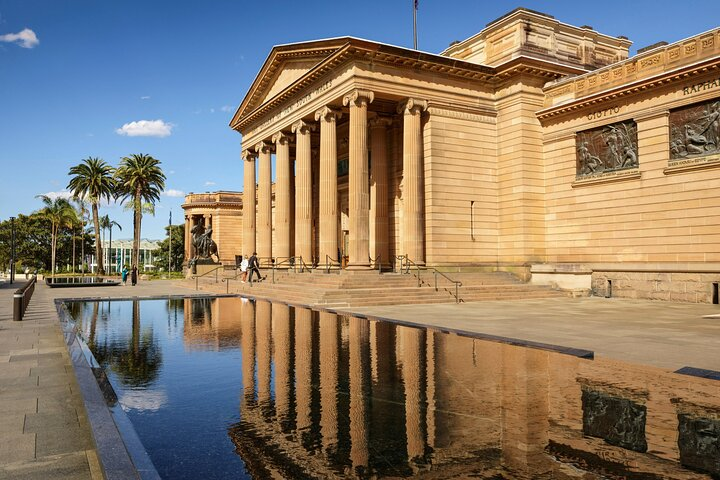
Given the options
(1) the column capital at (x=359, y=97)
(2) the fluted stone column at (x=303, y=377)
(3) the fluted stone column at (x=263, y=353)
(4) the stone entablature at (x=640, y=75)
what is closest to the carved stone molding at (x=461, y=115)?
(4) the stone entablature at (x=640, y=75)

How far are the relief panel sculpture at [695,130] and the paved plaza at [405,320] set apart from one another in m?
6.75

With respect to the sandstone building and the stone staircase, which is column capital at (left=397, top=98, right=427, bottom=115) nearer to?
the sandstone building

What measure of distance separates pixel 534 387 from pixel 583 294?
2127cm

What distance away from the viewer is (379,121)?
34719 millimetres

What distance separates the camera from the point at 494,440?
211 inches

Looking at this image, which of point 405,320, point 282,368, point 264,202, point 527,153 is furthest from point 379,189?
point 282,368

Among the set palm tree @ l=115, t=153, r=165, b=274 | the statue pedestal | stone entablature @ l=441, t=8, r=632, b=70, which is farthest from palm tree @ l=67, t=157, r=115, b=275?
stone entablature @ l=441, t=8, r=632, b=70

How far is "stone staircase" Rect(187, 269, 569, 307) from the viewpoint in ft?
73.9

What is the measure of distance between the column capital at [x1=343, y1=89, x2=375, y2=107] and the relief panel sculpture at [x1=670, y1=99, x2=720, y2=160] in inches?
565

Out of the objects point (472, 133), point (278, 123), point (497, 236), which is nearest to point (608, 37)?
point (472, 133)

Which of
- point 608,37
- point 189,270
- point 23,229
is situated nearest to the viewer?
point 608,37

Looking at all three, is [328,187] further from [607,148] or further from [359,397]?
[359,397]

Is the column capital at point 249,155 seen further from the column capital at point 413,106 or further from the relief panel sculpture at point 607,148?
the relief panel sculpture at point 607,148

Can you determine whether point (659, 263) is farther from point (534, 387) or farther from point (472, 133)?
point (534, 387)
